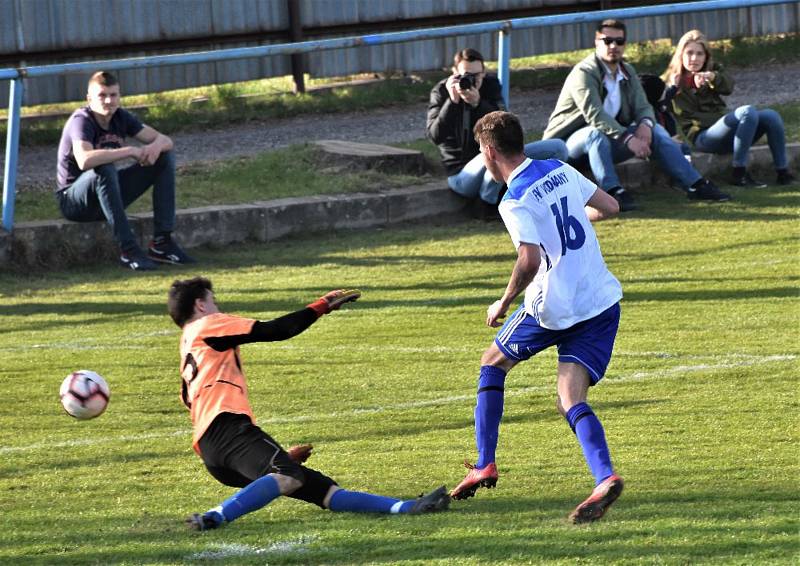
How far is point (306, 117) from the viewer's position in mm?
16891

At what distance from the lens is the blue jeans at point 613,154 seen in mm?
12617

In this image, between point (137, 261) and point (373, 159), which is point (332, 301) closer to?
point (137, 261)

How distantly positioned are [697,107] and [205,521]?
8.93 m

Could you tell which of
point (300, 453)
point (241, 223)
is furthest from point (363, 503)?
point (241, 223)

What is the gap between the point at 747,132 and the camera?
13.5 metres

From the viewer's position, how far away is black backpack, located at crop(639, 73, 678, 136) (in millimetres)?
13703

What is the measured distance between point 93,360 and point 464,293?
9.14ft

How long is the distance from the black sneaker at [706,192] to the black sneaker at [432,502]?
734cm

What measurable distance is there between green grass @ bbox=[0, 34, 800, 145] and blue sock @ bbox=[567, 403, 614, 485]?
1044 cm

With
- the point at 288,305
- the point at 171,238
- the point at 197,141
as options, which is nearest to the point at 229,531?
the point at 288,305

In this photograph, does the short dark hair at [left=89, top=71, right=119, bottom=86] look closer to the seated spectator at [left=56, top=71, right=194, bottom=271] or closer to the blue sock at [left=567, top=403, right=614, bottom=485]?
the seated spectator at [left=56, top=71, right=194, bottom=271]

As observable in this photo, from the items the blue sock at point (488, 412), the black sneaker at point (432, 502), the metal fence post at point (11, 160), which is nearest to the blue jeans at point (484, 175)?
the metal fence post at point (11, 160)

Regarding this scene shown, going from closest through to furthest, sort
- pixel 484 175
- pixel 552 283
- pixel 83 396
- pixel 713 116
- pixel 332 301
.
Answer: pixel 552 283 → pixel 332 301 → pixel 83 396 → pixel 484 175 → pixel 713 116

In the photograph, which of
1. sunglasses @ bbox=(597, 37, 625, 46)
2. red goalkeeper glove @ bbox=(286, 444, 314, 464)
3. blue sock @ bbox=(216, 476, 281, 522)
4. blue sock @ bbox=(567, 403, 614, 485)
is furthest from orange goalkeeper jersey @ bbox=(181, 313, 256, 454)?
sunglasses @ bbox=(597, 37, 625, 46)
